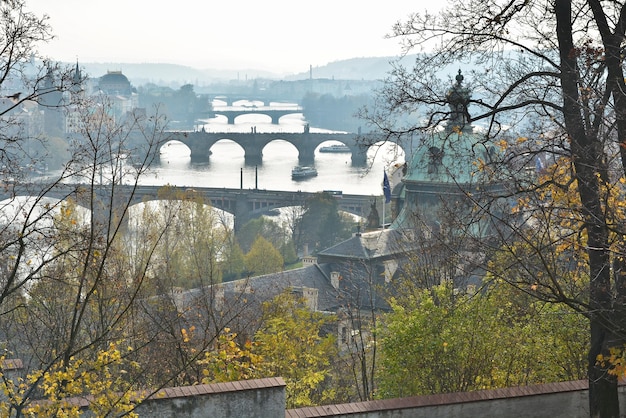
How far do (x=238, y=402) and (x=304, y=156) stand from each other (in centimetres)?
9271

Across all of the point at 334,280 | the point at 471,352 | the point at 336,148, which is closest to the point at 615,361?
the point at 471,352

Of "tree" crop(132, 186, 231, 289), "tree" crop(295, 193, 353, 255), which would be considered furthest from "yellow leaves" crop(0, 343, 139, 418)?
"tree" crop(295, 193, 353, 255)

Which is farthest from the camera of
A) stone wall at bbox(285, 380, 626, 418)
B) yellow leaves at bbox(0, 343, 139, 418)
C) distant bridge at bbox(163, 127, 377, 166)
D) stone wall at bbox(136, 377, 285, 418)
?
distant bridge at bbox(163, 127, 377, 166)

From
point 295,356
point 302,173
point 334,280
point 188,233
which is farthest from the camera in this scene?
point 302,173

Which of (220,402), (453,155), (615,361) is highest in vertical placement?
(453,155)

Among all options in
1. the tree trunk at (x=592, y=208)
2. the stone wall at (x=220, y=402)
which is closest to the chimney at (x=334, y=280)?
the stone wall at (x=220, y=402)

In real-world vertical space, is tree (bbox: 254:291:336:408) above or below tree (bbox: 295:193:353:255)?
above

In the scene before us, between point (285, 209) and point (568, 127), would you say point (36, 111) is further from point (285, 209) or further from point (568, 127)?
point (568, 127)

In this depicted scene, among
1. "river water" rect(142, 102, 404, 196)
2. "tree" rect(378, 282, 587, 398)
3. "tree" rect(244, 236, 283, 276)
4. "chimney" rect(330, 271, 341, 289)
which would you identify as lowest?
"river water" rect(142, 102, 404, 196)

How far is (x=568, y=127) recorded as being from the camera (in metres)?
8.09

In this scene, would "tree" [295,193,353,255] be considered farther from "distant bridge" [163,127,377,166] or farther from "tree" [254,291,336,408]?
"distant bridge" [163,127,377,166]

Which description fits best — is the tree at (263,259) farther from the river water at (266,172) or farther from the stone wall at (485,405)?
the stone wall at (485,405)

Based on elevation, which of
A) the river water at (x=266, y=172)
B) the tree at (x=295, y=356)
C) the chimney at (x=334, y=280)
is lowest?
the river water at (x=266, y=172)

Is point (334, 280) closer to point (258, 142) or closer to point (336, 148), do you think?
point (258, 142)
